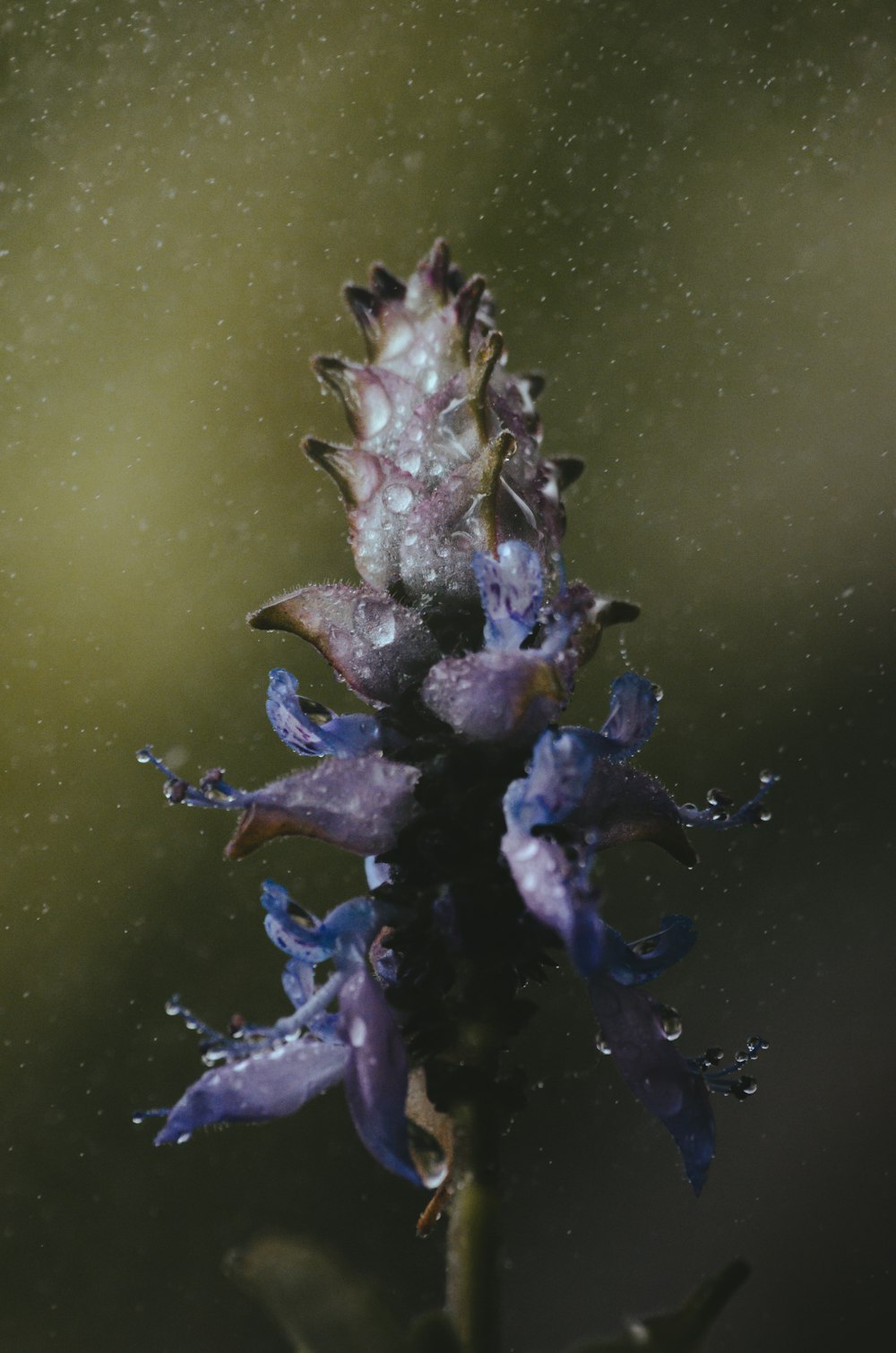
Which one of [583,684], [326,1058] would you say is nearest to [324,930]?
[326,1058]

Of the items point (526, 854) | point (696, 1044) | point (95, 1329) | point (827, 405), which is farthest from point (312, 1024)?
point (827, 405)

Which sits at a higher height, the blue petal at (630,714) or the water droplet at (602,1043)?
the blue petal at (630,714)

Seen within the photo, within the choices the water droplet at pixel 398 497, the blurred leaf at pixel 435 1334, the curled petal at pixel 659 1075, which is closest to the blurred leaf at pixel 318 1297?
the blurred leaf at pixel 435 1334

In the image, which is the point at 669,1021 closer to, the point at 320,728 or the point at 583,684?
the point at 320,728

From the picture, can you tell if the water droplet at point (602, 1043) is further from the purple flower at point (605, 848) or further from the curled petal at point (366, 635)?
the curled petal at point (366, 635)

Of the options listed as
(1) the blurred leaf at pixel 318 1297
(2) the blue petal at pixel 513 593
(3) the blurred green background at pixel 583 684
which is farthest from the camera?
(3) the blurred green background at pixel 583 684

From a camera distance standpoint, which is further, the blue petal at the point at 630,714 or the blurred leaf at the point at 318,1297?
the blue petal at the point at 630,714

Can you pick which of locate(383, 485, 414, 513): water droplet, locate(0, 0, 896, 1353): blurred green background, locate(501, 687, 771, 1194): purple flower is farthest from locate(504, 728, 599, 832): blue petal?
locate(0, 0, 896, 1353): blurred green background

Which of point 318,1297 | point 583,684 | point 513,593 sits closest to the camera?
point 318,1297
